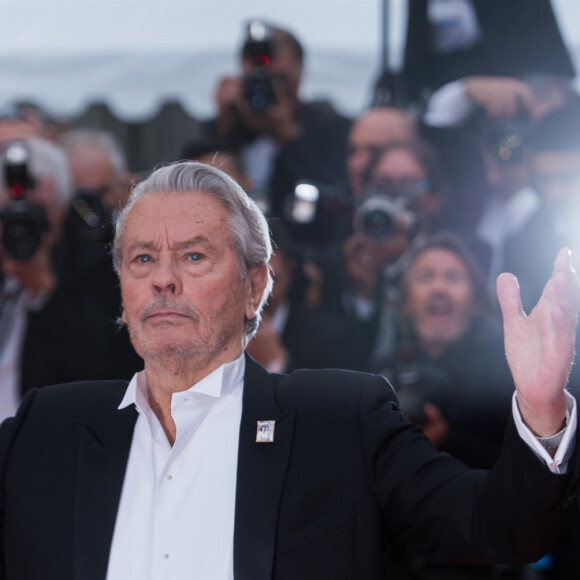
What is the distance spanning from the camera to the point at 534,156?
3.90m

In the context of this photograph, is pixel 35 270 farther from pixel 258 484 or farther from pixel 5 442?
pixel 258 484

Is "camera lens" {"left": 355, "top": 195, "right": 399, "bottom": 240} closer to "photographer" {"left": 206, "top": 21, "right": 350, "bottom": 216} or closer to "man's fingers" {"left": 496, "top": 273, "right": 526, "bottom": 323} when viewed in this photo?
"photographer" {"left": 206, "top": 21, "right": 350, "bottom": 216}

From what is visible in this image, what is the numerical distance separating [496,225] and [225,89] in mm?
1281

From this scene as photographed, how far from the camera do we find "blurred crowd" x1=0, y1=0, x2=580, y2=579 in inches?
148

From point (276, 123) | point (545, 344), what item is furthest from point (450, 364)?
point (545, 344)

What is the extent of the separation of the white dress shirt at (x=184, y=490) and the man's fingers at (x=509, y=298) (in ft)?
1.81

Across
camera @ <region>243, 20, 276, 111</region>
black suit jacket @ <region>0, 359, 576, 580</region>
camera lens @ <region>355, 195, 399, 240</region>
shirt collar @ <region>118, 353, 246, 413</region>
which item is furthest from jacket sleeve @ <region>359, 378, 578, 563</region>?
camera @ <region>243, 20, 276, 111</region>

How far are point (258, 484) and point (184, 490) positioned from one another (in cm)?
14

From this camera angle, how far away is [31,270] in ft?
13.5

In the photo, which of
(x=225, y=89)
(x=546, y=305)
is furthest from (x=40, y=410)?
(x=225, y=89)

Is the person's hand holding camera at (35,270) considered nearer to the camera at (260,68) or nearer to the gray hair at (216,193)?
the camera at (260,68)

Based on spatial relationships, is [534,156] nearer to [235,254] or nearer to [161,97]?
[161,97]

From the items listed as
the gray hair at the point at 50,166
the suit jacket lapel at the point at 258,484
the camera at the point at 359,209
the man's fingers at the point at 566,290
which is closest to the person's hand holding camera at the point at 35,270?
the gray hair at the point at 50,166

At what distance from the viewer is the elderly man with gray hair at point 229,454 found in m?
1.53
